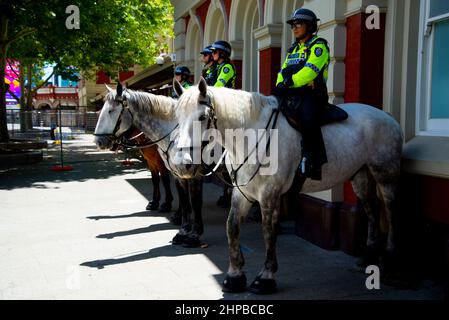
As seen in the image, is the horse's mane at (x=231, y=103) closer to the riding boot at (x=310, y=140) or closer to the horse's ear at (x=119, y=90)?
the riding boot at (x=310, y=140)

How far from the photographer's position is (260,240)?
21.9 ft

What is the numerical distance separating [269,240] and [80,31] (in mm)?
12564

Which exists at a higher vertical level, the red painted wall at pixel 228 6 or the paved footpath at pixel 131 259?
the red painted wall at pixel 228 6

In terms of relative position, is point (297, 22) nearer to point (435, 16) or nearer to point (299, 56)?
point (299, 56)

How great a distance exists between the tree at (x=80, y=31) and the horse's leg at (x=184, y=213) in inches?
326

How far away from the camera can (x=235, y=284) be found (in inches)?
180

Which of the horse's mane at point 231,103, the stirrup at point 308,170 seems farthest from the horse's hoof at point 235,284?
the horse's mane at point 231,103

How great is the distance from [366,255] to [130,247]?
3.09 m

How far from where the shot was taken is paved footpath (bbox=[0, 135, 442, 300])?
461cm

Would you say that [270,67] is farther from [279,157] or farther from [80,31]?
[80,31]

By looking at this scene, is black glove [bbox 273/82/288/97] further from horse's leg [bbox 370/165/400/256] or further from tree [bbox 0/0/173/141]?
tree [bbox 0/0/173/141]

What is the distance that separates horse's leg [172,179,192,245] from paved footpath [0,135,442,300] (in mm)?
195

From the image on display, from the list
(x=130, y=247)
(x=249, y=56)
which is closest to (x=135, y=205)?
(x=130, y=247)

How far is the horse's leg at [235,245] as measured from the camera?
4.58 meters
